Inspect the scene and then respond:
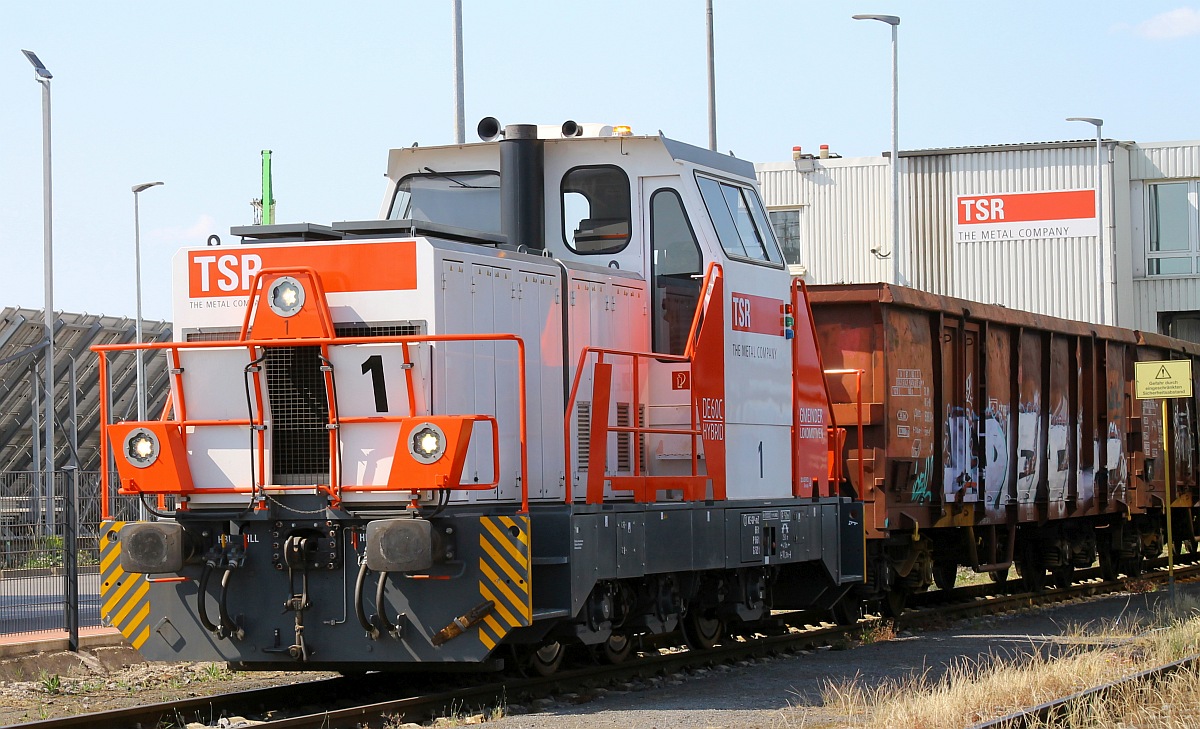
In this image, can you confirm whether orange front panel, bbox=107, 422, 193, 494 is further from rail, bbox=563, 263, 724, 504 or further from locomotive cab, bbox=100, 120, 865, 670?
rail, bbox=563, 263, 724, 504

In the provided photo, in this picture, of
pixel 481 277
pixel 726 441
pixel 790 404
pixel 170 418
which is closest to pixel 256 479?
pixel 170 418

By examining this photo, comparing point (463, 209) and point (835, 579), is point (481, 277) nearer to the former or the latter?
point (463, 209)

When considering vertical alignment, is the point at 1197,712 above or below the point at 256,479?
below

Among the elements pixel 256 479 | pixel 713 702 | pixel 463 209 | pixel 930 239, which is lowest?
pixel 713 702

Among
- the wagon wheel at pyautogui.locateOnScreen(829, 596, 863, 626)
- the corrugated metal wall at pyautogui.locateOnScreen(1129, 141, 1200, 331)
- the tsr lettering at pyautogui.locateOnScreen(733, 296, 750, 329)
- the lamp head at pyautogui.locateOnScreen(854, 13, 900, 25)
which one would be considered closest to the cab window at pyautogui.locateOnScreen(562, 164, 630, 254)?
the tsr lettering at pyautogui.locateOnScreen(733, 296, 750, 329)

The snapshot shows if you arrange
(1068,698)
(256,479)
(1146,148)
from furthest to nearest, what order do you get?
(1146,148) < (256,479) < (1068,698)

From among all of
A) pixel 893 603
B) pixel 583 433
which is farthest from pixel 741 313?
pixel 893 603

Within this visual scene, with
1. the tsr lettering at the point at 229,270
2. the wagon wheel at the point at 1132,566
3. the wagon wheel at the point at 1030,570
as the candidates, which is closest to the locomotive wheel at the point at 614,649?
the tsr lettering at the point at 229,270

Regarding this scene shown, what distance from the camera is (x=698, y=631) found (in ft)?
40.2

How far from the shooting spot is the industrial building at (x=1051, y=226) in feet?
124

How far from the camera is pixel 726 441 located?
1107 centimetres

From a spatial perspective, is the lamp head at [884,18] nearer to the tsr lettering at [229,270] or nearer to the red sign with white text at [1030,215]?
the red sign with white text at [1030,215]

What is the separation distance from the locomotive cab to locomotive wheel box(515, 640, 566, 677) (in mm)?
19

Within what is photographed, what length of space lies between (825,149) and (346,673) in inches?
1256
